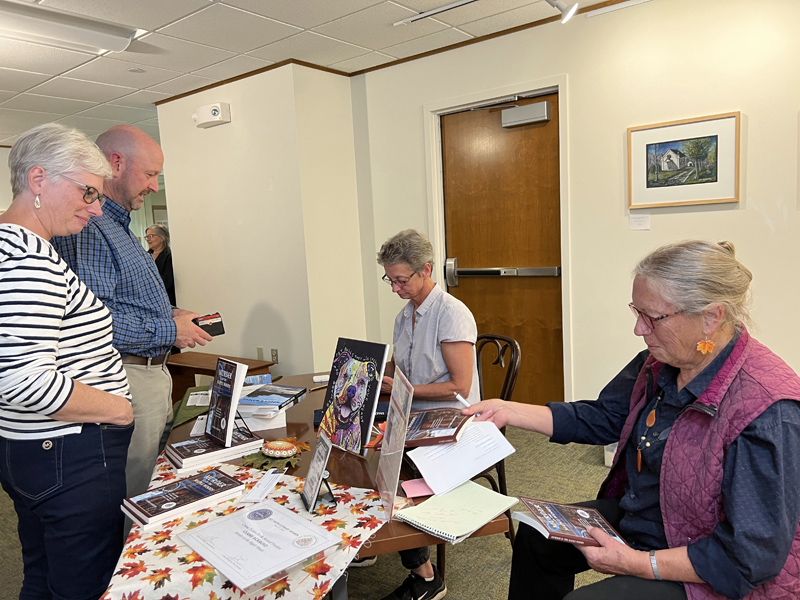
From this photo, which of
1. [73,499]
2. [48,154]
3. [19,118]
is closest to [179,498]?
[73,499]

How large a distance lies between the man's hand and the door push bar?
2324mm

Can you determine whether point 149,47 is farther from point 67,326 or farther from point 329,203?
point 67,326

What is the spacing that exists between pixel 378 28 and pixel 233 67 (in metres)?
1.19

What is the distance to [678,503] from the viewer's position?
122 cm

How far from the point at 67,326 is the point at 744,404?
150 centimetres

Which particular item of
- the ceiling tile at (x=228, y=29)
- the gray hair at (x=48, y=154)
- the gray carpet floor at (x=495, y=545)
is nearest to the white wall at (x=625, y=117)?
the gray carpet floor at (x=495, y=545)

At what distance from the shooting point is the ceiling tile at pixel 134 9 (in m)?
2.87

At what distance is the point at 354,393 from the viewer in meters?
1.61

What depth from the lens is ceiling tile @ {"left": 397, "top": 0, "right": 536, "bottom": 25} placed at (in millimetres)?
3107

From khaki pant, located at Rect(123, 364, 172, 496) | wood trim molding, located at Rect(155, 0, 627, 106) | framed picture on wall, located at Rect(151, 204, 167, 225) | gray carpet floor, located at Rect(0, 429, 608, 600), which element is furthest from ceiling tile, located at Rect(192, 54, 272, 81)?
framed picture on wall, located at Rect(151, 204, 167, 225)

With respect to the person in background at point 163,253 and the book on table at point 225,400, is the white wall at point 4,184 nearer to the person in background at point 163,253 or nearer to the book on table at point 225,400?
the person in background at point 163,253

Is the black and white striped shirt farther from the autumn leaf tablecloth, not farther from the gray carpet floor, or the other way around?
the gray carpet floor

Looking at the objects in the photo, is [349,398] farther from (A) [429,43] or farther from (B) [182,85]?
(B) [182,85]

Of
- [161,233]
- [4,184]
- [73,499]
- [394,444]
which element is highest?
[4,184]
